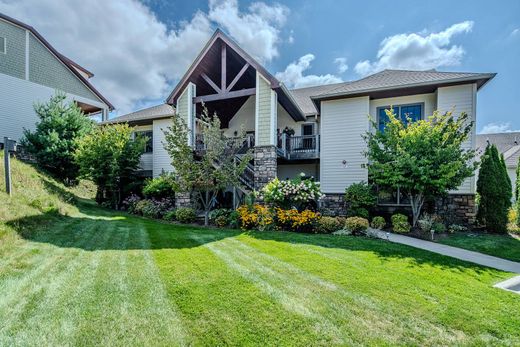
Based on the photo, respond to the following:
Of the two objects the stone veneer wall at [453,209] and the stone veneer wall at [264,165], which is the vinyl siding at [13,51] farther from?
the stone veneer wall at [453,209]

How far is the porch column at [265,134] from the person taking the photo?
36.9 ft

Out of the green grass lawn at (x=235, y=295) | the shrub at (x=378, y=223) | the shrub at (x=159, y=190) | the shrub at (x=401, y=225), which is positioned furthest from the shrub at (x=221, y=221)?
the shrub at (x=401, y=225)

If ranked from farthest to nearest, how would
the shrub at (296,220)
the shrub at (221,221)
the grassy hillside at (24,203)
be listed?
the shrub at (221,221) < the shrub at (296,220) < the grassy hillside at (24,203)

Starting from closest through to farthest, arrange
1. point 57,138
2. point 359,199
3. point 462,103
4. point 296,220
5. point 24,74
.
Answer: point 296,220, point 462,103, point 359,199, point 57,138, point 24,74

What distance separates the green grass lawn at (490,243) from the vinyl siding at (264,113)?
24.4 feet

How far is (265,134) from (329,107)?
380 centimetres

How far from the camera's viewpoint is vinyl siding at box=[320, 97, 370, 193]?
12.1 metres

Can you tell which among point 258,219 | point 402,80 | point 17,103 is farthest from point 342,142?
point 17,103

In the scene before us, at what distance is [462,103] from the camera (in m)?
10.6

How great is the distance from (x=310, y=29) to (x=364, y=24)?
286 centimetres

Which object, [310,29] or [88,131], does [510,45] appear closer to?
[310,29]

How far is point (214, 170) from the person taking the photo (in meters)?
10.2

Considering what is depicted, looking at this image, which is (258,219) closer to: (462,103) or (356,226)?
(356,226)

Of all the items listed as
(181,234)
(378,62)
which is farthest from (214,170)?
(378,62)
